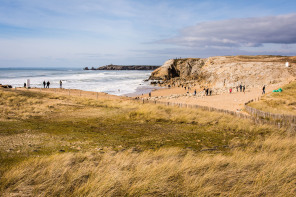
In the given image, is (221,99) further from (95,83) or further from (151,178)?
(95,83)

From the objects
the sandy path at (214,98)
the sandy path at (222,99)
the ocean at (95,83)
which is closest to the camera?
the sandy path at (222,99)

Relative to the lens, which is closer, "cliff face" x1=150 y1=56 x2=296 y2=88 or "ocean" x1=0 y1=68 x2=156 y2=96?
"cliff face" x1=150 y1=56 x2=296 y2=88

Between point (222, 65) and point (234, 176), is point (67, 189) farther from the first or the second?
point (222, 65)

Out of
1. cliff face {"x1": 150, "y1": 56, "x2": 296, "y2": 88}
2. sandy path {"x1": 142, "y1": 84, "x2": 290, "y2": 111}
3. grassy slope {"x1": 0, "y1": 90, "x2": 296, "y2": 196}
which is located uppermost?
cliff face {"x1": 150, "y1": 56, "x2": 296, "y2": 88}

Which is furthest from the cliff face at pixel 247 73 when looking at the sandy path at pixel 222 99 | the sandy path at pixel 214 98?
the sandy path at pixel 222 99

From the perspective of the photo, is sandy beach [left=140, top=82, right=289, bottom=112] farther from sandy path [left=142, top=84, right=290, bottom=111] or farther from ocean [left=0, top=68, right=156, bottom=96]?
ocean [left=0, top=68, right=156, bottom=96]

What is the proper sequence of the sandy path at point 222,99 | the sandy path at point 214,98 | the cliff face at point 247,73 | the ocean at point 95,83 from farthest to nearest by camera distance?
the ocean at point 95,83 → the cliff face at point 247,73 → the sandy path at point 214,98 → the sandy path at point 222,99

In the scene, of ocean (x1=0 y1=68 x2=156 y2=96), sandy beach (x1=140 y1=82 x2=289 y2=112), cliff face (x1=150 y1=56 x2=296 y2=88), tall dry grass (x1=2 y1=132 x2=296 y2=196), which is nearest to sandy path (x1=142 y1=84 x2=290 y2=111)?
sandy beach (x1=140 y1=82 x2=289 y2=112)

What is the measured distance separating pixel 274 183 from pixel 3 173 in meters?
6.20

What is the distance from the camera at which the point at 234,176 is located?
484 centimetres

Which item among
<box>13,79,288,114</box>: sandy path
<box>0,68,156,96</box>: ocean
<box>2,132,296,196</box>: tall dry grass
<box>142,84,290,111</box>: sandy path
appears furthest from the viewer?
<box>0,68,156,96</box>: ocean

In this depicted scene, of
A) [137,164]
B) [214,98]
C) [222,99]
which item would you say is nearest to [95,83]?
[214,98]

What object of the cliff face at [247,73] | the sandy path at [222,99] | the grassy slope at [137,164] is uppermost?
the cliff face at [247,73]

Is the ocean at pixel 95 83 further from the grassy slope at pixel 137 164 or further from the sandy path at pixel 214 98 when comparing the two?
the grassy slope at pixel 137 164
